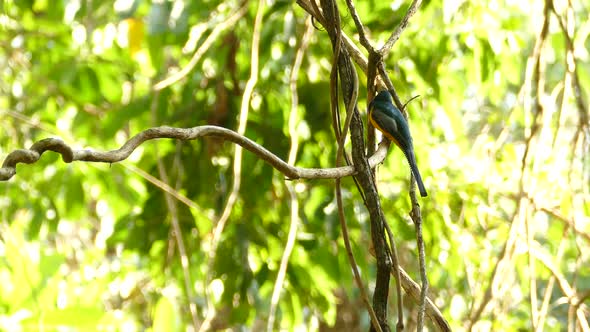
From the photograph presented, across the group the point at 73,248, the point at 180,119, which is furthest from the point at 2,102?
the point at 180,119

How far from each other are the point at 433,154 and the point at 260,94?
72 centimetres

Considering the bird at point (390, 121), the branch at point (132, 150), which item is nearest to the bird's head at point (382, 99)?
the bird at point (390, 121)

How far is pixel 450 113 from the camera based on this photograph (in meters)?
3.33

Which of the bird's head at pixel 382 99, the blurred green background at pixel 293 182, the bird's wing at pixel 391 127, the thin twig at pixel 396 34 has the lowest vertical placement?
the bird's wing at pixel 391 127

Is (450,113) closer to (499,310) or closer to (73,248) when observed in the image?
(499,310)

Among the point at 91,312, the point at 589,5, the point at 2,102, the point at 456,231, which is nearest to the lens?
the point at 91,312

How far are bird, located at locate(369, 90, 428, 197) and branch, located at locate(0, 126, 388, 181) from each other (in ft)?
0.36

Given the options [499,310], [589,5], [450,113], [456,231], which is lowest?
[499,310]

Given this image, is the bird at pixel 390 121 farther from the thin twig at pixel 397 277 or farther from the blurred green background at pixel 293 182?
the blurred green background at pixel 293 182

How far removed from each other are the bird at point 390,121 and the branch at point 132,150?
11cm

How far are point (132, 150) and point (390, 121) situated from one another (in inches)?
20.2

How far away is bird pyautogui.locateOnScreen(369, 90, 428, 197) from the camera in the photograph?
1.38 metres

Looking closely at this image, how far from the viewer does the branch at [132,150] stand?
0.89 metres

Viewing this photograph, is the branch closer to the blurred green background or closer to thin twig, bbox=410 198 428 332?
thin twig, bbox=410 198 428 332
